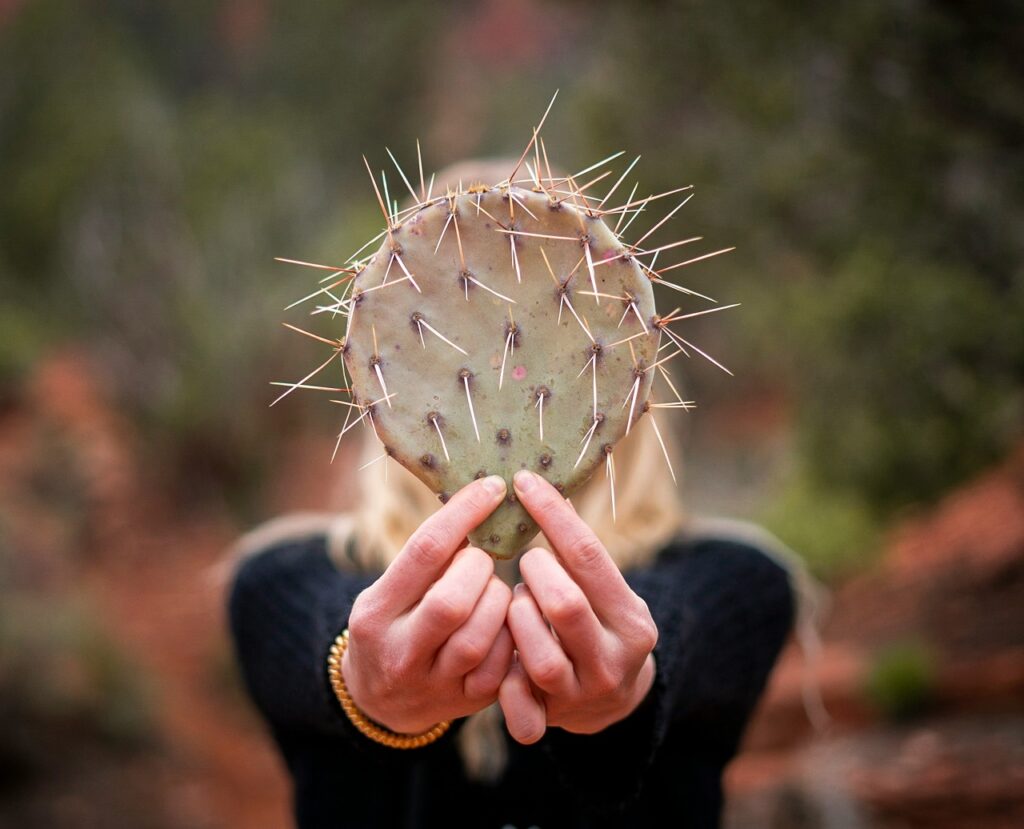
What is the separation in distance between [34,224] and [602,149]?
21.0ft

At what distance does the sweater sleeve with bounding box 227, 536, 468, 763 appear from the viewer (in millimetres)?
1184

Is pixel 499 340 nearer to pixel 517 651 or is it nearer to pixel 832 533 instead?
pixel 517 651

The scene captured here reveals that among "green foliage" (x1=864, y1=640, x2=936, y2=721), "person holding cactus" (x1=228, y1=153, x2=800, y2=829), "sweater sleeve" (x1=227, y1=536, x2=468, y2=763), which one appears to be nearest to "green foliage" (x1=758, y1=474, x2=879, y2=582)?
"green foliage" (x1=864, y1=640, x2=936, y2=721)

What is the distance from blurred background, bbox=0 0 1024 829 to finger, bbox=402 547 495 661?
2494 mm

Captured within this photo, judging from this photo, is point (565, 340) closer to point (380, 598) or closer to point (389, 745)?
point (380, 598)

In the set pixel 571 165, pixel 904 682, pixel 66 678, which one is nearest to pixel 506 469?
pixel 904 682

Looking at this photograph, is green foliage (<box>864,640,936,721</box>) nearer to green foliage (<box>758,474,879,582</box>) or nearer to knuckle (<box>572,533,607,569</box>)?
green foliage (<box>758,474,879,582</box>)

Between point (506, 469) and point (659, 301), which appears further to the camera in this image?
point (659, 301)

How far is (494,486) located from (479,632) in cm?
13

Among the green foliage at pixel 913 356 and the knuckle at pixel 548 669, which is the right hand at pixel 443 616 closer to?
the knuckle at pixel 548 669

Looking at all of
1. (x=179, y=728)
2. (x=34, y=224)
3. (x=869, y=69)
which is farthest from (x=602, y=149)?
(x=34, y=224)

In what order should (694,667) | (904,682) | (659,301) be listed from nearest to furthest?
(694,667) < (904,682) < (659,301)

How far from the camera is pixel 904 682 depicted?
4160mm

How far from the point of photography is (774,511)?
21.5ft
